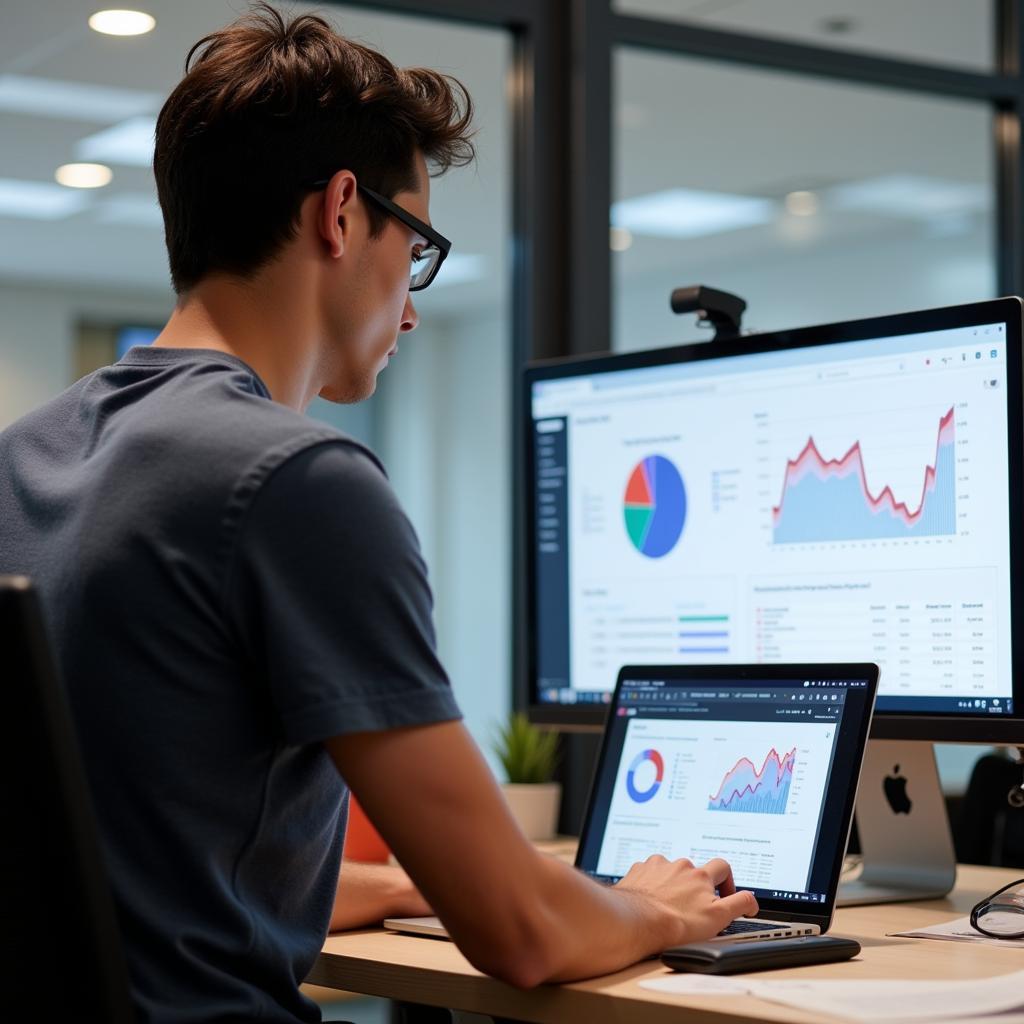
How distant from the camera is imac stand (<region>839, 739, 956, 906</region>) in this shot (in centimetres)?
163

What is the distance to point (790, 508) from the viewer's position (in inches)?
65.1

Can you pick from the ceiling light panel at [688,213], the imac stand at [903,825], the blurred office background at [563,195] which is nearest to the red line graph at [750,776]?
the imac stand at [903,825]

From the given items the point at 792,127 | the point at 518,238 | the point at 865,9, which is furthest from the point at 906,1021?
the point at 865,9

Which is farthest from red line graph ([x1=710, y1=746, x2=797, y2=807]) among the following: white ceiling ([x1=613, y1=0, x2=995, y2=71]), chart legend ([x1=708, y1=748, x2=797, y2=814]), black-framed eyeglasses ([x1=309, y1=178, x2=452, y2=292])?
white ceiling ([x1=613, y1=0, x2=995, y2=71])

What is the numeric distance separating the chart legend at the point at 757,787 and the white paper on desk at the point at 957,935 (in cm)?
15

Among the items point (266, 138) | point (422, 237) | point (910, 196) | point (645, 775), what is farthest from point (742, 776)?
point (910, 196)

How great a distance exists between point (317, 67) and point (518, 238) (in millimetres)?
1607

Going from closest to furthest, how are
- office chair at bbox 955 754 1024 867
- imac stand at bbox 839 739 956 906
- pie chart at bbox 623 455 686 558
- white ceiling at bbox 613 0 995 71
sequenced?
imac stand at bbox 839 739 956 906 → pie chart at bbox 623 455 686 558 → office chair at bbox 955 754 1024 867 → white ceiling at bbox 613 0 995 71

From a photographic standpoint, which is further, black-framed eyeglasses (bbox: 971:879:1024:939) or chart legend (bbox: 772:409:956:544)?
chart legend (bbox: 772:409:956:544)

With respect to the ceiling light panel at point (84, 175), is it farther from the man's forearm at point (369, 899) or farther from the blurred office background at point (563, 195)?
the man's forearm at point (369, 899)

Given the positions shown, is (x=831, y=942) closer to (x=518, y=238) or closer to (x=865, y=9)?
(x=518, y=238)

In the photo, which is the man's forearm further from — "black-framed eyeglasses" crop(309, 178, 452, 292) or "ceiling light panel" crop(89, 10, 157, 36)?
"ceiling light panel" crop(89, 10, 157, 36)

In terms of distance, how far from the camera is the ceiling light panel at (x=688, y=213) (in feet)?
9.68

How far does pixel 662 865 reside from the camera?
1.32m
